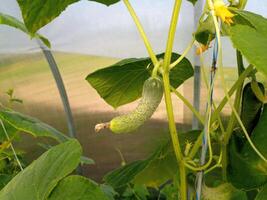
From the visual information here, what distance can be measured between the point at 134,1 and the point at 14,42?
0.62 meters

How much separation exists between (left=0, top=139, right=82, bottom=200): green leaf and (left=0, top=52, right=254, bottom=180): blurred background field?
1522 millimetres

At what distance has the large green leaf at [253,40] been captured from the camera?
0.58 metres

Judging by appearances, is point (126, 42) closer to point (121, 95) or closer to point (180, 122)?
point (180, 122)

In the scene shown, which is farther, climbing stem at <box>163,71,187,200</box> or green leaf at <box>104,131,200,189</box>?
green leaf at <box>104,131,200,189</box>

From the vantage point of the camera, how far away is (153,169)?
44.3 inches

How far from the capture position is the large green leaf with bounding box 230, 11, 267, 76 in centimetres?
58

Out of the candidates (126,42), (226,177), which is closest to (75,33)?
(126,42)

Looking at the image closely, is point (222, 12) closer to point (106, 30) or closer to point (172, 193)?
point (172, 193)

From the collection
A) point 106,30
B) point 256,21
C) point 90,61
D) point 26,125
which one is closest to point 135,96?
point 26,125

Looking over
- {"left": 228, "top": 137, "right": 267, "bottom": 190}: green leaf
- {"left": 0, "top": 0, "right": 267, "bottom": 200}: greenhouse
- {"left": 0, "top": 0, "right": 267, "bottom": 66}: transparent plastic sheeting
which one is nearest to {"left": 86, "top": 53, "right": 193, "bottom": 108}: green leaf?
{"left": 0, "top": 0, "right": 267, "bottom": 200}: greenhouse

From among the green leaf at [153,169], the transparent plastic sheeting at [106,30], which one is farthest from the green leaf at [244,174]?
the transparent plastic sheeting at [106,30]

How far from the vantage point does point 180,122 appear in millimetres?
2955

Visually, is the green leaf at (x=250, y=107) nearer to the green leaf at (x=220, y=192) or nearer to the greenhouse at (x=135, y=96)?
the greenhouse at (x=135, y=96)

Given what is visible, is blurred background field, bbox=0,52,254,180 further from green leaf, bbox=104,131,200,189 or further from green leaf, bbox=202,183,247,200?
green leaf, bbox=202,183,247,200
